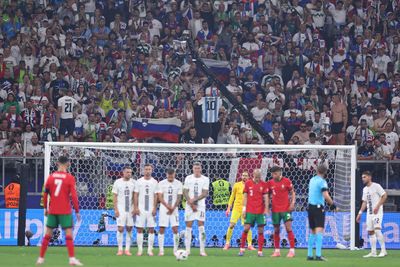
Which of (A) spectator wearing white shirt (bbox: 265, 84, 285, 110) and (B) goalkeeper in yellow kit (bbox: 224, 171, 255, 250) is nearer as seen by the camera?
(B) goalkeeper in yellow kit (bbox: 224, 171, 255, 250)

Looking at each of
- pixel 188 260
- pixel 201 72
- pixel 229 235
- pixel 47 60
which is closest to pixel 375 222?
pixel 229 235

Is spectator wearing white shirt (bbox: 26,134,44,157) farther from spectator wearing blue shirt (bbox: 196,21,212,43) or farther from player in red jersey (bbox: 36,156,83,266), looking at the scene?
player in red jersey (bbox: 36,156,83,266)

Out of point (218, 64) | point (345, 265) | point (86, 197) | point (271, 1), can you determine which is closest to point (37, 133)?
point (86, 197)

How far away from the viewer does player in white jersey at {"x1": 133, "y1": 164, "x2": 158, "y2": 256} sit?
2792cm

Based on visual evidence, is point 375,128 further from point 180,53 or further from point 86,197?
point 86,197

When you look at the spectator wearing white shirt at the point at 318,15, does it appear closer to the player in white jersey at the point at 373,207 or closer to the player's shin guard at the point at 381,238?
the player in white jersey at the point at 373,207

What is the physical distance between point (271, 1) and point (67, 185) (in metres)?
16.9

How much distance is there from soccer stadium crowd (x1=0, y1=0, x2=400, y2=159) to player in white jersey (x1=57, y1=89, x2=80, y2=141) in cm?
6

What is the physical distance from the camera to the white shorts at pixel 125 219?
2794cm

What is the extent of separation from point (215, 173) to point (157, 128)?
9.89ft

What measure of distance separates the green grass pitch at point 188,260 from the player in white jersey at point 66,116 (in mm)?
5668

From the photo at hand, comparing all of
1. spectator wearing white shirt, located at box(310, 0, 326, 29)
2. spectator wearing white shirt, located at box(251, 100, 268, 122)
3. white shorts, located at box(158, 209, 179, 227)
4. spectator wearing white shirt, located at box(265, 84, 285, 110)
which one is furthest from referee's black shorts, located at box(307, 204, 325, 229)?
spectator wearing white shirt, located at box(310, 0, 326, 29)

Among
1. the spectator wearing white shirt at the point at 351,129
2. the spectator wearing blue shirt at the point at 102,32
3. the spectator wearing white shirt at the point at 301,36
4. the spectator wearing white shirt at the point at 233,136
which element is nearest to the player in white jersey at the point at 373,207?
the spectator wearing white shirt at the point at 233,136

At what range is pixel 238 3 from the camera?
38.8 metres
